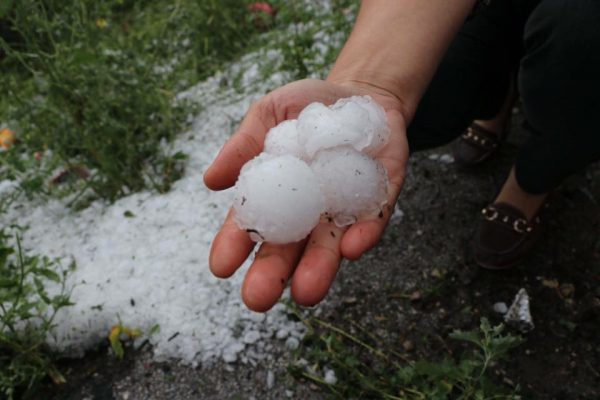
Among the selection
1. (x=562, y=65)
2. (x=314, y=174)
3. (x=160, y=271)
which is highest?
(x=314, y=174)

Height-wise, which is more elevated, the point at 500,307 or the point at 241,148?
the point at 241,148

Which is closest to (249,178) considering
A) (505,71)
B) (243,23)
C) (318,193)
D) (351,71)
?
(318,193)

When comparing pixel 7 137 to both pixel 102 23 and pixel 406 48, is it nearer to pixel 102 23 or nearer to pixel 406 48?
pixel 102 23

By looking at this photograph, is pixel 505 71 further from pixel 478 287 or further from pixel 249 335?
pixel 249 335

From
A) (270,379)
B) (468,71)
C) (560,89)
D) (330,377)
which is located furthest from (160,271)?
(560,89)

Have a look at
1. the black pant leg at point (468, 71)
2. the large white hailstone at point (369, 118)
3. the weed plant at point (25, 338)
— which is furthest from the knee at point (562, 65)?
the weed plant at point (25, 338)

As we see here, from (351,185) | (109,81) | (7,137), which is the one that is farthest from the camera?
(7,137)

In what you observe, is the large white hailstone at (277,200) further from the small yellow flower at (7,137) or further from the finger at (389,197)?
the small yellow flower at (7,137)
